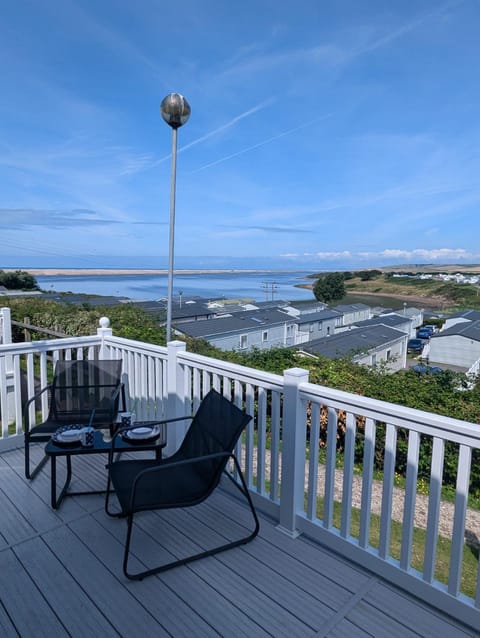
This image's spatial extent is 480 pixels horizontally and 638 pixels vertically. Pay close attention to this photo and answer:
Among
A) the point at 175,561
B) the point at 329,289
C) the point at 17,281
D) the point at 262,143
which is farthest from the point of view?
the point at 329,289

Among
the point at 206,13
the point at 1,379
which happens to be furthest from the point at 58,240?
the point at 1,379

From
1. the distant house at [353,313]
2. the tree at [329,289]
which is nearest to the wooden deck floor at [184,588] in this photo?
the distant house at [353,313]

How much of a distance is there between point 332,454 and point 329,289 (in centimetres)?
5175

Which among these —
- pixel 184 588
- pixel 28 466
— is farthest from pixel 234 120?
pixel 184 588

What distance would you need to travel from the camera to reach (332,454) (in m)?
2.12

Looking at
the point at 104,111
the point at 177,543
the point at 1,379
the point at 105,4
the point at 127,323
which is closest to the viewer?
the point at 177,543

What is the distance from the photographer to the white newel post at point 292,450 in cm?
224

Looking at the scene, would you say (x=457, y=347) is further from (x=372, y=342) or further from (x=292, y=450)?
(x=292, y=450)

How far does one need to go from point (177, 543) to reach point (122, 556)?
308 mm

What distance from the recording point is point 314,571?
6.61ft

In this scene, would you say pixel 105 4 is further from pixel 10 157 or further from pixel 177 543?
pixel 10 157

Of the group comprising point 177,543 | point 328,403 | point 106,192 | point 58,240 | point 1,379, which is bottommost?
point 177,543

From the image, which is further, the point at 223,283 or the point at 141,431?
the point at 223,283

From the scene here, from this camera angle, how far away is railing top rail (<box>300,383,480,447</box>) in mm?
1578
